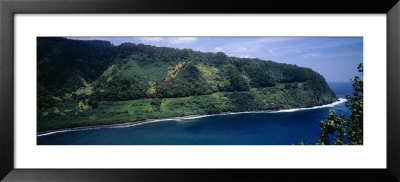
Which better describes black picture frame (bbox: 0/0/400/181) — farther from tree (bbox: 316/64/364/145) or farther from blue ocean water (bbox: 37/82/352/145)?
blue ocean water (bbox: 37/82/352/145)

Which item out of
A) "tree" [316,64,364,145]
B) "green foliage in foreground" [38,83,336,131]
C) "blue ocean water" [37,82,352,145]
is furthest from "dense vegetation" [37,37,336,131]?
"tree" [316,64,364,145]

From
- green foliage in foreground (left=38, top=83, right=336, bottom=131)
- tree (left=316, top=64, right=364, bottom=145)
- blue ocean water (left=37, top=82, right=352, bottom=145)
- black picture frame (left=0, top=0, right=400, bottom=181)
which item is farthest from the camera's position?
green foliage in foreground (left=38, top=83, right=336, bottom=131)

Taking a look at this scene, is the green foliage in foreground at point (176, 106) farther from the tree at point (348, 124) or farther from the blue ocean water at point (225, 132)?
the tree at point (348, 124)

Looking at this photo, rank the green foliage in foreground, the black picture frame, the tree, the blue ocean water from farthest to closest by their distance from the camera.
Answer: the green foliage in foreground, the blue ocean water, the tree, the black picture frame

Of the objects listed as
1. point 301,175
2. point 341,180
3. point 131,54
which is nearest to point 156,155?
point 301,175

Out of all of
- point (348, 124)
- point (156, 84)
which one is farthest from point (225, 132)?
point (156, 84)
